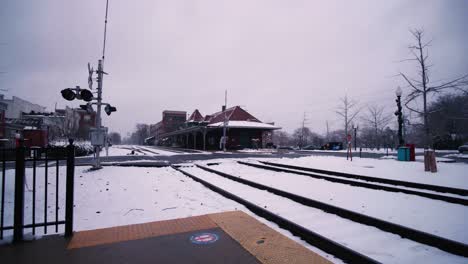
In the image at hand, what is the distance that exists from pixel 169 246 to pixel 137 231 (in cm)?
90

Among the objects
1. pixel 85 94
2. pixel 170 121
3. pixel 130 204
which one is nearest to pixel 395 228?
pixel 130 204

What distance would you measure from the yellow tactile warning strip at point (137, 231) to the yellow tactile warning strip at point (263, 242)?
37 cm

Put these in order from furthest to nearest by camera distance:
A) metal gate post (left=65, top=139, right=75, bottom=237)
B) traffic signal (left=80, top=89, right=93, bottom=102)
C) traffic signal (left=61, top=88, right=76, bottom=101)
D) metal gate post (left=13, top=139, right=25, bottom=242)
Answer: traffic signal (left=80, top=89, right=93, bottom=102) < traffic signal (left=61, top=88, right=76, bottom=101) < metal gate post (left=65, top=139, right=75, bottom=237) < metal gate post (left=13, top=139, right=25, bottom=242)

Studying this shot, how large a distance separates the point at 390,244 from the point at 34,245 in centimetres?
510

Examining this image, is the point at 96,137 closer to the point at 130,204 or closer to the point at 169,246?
the point at 130,204

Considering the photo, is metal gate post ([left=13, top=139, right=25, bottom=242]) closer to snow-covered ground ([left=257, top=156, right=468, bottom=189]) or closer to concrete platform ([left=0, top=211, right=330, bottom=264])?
concrete platform ([left=0, top=211, right=330, bottom=264])

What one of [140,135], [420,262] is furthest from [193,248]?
[140,135]

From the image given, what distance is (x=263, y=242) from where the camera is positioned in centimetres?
356

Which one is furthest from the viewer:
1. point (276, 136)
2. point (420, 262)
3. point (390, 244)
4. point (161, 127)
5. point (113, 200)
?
point (276, 136)

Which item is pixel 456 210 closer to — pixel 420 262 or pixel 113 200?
pixel 420 262

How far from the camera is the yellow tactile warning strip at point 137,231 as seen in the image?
3.58 metres

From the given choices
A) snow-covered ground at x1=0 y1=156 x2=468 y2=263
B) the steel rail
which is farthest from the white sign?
the steel rail

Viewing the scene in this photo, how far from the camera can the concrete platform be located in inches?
120

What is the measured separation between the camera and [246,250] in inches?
130
